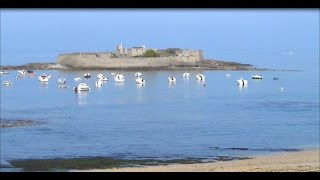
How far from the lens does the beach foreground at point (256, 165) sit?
440 inches

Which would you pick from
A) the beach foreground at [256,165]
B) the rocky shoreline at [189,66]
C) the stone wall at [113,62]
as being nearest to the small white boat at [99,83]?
the rocky shoreline at [189,66]

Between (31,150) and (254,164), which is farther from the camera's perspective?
(31,150)

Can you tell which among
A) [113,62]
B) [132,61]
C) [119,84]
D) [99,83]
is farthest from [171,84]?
[113,62]

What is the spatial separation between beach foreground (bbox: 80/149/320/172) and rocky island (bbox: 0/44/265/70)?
1157 inches

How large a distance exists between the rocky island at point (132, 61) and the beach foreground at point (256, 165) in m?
29.4

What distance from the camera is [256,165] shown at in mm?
11961

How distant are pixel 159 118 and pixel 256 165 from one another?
32.5 ft

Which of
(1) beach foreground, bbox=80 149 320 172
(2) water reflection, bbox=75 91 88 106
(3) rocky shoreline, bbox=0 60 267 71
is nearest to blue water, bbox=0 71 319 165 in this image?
(2) water reflection, bbox=75 91 88 106

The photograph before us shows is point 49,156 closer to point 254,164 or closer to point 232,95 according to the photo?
point 254,164

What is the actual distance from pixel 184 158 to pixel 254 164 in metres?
1.85

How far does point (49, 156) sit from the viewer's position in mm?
13812

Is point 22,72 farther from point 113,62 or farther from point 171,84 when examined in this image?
point 171,84
